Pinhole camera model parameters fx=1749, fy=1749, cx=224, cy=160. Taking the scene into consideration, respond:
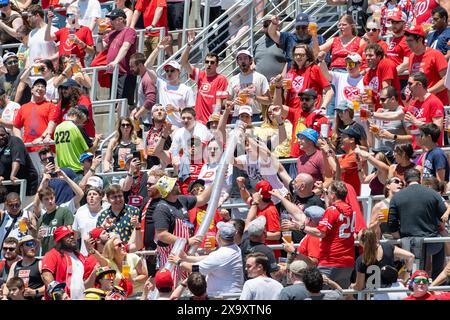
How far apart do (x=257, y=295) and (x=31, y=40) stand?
924 centimetres

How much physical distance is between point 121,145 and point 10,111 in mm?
2473

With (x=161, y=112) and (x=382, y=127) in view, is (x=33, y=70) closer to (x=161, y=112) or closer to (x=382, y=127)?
(x=161, y=112)

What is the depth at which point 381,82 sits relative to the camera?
21.0 meters

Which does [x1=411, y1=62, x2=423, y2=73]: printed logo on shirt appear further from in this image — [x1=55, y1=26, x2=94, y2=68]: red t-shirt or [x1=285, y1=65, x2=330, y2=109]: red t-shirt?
[x1=55, y1=26, x2=94, y2=68]: red t-shirt

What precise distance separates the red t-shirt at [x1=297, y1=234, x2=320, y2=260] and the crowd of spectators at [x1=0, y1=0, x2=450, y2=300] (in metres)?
0.02

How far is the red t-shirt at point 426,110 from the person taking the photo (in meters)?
19.8

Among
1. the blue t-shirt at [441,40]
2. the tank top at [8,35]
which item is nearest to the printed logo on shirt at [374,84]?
the blue t-shirt at [441,40]

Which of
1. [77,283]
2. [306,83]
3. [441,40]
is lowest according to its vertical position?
[77,283]

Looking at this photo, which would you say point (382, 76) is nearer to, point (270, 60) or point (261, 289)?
point (270, 60)

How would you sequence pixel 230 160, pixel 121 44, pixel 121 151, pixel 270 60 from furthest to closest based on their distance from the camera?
1. pixel 121 44
2. pixel 270 60
3. pixel 121 151
4. pixel 230 160

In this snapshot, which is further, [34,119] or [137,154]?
[34,119]

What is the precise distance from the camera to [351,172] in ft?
64.3

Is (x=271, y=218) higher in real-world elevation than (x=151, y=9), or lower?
lower

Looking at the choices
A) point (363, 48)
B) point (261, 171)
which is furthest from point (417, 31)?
point (261, 171)
